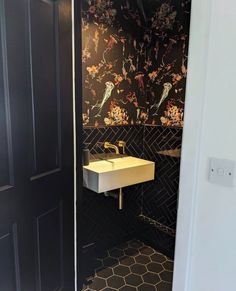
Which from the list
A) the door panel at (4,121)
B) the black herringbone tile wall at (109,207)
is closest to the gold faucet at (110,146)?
the black herringbone tile wall at (109,207)

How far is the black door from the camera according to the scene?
1.10 meters

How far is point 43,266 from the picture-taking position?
1.41 metres

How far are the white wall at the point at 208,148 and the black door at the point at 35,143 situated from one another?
28.2 inches

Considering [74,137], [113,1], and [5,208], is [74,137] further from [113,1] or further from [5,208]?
[113,1]

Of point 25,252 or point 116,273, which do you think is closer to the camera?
point 25,252

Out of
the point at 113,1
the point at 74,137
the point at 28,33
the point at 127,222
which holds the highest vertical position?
the point at 113,1

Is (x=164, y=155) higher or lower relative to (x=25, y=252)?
higher

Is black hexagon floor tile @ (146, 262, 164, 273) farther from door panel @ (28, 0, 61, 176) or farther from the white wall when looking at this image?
door panel @ (28, 0, 61, 176)

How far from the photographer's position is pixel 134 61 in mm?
2461

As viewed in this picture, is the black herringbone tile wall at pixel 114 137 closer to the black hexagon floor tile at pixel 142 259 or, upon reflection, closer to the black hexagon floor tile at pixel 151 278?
the black hexagon floor tile at pixel 142 259

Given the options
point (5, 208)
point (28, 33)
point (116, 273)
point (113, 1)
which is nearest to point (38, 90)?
point (28, 33)

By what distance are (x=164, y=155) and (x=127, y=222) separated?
837mm

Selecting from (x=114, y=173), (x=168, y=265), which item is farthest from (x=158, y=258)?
(x=114, y=173)

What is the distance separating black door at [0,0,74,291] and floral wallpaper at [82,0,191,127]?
74 centimetres
